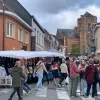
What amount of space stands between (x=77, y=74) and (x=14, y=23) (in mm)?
16902

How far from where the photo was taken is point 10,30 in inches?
1235

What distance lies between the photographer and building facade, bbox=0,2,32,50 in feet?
96.6

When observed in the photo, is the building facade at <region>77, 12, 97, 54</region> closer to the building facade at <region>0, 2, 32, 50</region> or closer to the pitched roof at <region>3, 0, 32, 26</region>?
the pitched roof at <region>3, 0, 32, 26</region>

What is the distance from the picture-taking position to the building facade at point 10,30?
29431 mm

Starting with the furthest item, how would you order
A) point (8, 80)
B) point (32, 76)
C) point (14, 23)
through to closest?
point (14, 23), point (32, 76), point (8, 80)

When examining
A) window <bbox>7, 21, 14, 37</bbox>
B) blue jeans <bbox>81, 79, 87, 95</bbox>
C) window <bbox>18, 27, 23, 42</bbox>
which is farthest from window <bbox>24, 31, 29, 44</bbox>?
blue jeans <bbox>81, 79, 87, 95</bbox>

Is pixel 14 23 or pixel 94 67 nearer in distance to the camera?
pixel 94 67

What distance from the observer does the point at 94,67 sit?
15.6 meters

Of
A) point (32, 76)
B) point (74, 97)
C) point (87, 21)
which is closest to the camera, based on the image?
point (74, 97)

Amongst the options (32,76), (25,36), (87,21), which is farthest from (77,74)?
(87,21)

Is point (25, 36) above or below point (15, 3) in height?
below


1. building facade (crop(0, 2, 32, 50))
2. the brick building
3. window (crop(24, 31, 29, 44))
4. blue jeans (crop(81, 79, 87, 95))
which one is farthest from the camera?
the brick building

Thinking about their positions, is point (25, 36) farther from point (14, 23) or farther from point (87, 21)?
point (87, 21)

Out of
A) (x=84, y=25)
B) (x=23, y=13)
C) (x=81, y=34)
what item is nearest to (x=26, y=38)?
(x=23, y=13)
